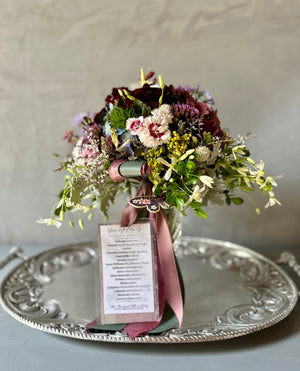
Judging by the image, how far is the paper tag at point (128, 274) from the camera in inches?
38.3

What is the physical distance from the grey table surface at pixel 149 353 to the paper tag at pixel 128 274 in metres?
0.07

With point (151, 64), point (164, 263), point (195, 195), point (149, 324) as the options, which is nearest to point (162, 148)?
point (195, 195)

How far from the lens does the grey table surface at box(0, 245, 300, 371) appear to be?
86 cm

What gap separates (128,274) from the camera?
38.4 inches

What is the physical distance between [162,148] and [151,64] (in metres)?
0.58

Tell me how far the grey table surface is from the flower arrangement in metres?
0.28

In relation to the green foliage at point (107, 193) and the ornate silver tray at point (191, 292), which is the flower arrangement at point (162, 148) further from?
the ornate silver tray at point (191, 292)

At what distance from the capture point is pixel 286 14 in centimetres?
133

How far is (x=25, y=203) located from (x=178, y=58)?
751 mm

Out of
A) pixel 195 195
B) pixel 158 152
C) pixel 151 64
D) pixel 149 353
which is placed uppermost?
pixel 151 64

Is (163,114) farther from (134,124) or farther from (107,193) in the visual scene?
(107,193)

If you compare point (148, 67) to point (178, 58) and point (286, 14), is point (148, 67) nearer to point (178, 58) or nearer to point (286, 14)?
point (178, 58)

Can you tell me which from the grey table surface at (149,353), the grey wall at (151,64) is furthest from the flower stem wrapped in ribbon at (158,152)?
the grey wall at (151,64)

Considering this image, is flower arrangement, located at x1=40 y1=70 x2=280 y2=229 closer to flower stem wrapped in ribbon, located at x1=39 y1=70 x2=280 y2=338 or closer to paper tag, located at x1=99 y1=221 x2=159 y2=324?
flower stem wrapped in ribbon, located at x1=39 y1=70 x2=280 y2=338
